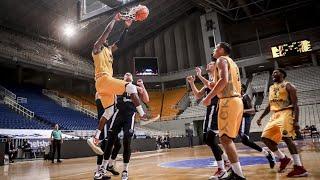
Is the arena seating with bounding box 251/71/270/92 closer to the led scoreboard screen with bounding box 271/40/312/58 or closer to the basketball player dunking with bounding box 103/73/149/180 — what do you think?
the led scoreboard screen with bounding box 271/40/312/58

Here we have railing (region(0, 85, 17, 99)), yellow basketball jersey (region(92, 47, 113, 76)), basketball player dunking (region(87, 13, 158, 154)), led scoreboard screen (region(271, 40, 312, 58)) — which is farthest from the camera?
led scoreboard screen (region(271, 40, 312, 58))

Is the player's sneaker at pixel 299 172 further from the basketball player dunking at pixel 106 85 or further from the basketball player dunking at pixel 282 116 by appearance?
the basketball player dunking at pixel 106 85

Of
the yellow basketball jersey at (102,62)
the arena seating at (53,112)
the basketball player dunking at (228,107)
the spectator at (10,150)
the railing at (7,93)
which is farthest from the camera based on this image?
the railing at (7,93)

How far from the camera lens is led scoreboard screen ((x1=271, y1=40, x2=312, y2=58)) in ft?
76.9

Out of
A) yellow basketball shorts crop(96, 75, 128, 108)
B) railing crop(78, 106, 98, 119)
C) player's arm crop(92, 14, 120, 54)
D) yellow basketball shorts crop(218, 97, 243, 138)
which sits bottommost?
yellow basketball shorts crop(218, 97, 243, 138)

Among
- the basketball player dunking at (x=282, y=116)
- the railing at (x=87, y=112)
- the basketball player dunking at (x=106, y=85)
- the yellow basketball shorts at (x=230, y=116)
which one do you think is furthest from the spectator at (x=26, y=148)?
the yellow basketball shorts at (x=230, y=116)

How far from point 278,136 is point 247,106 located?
140cm

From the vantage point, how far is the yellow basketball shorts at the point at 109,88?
13.7ft

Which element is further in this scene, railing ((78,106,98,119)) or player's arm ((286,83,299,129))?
railing ((78,106,98,119))

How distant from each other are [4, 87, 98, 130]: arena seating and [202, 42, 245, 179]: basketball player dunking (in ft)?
55.1

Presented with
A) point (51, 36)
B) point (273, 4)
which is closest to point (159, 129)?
point (51, 36)

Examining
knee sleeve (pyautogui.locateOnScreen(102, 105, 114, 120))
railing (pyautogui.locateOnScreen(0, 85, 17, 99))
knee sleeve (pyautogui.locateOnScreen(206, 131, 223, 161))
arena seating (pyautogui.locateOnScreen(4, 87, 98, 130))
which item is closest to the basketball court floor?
knee sleeve (pyautogui.locateOnScreen(206, 131, 223, 161))

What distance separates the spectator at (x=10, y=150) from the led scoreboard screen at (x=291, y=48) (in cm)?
2073

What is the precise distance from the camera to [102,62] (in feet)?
14.7
